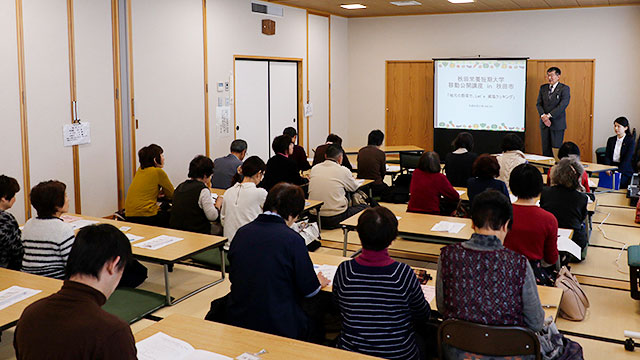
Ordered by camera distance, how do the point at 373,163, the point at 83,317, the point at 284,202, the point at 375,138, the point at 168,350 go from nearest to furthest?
the point at 83,317 < the point at 168,350 < the point at 284,202 < the point at 373,163 < the point at 375,138

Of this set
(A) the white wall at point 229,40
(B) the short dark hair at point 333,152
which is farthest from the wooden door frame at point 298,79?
(B) the short dark hair at point 333,152

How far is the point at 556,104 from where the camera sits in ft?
32.9

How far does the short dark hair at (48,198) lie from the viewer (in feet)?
12.5

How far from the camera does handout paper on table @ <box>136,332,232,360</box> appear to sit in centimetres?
239

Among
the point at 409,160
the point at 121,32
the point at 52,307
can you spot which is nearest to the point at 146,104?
the point at 121,32

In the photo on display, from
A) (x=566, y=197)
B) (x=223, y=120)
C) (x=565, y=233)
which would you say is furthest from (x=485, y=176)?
(x=223, y=120)

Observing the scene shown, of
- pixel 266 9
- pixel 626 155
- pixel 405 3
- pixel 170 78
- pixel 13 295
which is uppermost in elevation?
pixel 405 3

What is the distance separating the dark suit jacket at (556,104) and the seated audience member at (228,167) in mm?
5690

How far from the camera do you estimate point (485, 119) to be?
11.1 m

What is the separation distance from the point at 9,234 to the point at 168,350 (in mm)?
2237

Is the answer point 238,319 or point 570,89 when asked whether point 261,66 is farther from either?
point 238,319

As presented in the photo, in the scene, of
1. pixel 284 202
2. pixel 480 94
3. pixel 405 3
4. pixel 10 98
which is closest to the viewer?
pixel 284 202

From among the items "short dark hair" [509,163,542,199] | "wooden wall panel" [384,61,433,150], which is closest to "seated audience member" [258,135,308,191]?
"short dark hair" [509,163,542,199]

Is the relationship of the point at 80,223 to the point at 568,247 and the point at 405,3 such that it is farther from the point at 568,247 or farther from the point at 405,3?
the point at 405,3
